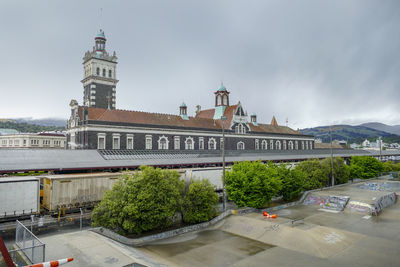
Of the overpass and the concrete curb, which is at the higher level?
the overpass

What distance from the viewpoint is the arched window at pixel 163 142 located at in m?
50.6

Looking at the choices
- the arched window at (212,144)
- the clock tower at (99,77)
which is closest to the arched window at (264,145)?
the arched window at (212,144)

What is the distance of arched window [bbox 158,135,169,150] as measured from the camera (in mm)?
50625

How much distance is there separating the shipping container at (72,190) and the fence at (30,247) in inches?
280

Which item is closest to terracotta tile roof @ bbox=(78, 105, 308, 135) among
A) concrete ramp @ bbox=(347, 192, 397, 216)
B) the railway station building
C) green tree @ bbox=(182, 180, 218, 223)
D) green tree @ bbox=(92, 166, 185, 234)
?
the railway station building

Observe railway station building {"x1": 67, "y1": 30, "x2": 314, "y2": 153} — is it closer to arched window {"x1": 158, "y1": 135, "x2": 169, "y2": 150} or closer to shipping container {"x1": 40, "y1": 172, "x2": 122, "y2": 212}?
arched window {"x1": 158, "y1": 135, "x2": 169, "y2": 150}

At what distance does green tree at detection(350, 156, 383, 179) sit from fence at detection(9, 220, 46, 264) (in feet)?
169

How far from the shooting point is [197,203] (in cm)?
2211

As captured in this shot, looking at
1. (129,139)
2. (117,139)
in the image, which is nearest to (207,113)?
→ (129,139)

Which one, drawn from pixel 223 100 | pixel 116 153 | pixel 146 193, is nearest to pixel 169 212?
pixel 146 193

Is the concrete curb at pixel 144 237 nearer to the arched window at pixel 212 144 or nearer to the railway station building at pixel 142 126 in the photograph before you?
the railway station building at pixel 142 126

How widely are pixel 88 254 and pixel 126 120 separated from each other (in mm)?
35830

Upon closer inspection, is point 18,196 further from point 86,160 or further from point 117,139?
point 117,139

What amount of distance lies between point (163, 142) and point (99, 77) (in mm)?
20828
